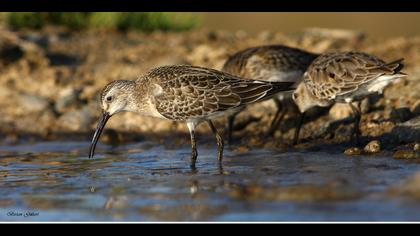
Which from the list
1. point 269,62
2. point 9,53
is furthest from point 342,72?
point 9,53

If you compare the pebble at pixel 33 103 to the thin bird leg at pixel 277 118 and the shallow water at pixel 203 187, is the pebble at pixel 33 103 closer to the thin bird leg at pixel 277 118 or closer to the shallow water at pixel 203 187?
the shallow water at pixel 203 187

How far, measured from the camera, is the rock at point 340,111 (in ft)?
42.2

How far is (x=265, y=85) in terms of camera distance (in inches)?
443

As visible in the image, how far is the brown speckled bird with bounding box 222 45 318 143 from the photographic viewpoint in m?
12.9

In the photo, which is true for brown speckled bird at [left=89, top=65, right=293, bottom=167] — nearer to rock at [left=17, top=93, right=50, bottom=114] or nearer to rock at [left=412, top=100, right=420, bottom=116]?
rock at [left=412, top=100, right=420, bottom=116]

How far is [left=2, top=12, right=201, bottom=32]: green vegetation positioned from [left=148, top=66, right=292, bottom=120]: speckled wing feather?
7.97m

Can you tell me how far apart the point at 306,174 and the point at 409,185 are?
5.57ft

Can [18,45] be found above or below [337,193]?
above

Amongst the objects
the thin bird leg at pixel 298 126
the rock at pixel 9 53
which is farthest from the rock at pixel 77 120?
the thin bird leg at pixel 298 126

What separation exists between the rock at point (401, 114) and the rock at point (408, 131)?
2.28 ft

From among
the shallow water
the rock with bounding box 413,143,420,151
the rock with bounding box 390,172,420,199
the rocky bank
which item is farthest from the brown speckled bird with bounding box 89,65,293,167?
the rock with bounding box 390,172,420,199

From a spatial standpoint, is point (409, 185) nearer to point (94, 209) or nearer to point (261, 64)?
point (94, 209)

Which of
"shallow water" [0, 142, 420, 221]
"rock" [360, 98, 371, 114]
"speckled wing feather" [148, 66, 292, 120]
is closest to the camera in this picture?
"shallow water" [0, 142, 420, 221]
